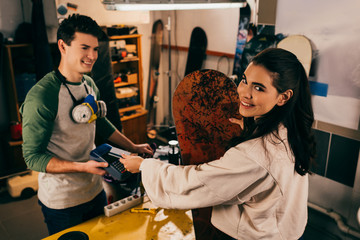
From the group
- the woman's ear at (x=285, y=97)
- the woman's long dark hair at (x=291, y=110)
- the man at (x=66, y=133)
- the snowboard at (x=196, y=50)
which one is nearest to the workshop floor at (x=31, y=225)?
the man at (x=66, y=133)

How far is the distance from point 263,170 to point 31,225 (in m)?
2.73

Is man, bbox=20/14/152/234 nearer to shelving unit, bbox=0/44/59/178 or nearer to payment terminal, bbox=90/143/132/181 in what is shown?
payment terminal, bbox=90/143/132/181

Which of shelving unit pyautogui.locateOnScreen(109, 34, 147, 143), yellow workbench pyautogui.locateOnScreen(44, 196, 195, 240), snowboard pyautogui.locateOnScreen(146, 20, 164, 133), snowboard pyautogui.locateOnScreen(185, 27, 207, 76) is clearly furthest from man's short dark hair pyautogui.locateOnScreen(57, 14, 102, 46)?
snowboard pyautogui.locateOnScreen(146, 20, 164, 133)

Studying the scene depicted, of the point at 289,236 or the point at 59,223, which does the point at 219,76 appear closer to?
the point at 289,236

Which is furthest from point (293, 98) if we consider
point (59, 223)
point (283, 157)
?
point (59, 223)

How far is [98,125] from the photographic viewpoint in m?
1.85

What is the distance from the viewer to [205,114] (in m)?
1.37

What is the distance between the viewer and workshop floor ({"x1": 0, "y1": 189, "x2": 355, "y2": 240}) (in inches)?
106

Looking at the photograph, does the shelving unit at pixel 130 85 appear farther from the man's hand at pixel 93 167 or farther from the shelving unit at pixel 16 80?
the man's hand at pixel 93 167

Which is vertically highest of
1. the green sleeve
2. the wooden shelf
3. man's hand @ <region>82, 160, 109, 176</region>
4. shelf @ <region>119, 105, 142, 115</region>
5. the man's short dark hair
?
the man's short dark hair

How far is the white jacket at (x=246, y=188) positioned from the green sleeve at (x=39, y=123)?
1.87ft

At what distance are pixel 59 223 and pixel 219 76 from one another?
3.95ft

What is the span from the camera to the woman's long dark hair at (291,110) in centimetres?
100

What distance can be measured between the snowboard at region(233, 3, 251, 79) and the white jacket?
246 cm
